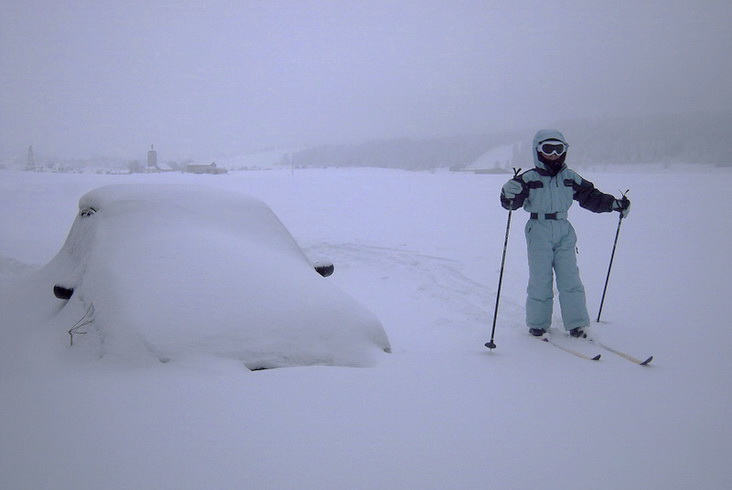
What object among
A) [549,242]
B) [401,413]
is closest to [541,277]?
[549,242]

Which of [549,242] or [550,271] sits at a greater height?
[549,242]

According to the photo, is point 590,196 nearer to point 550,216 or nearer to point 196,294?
point 550,216

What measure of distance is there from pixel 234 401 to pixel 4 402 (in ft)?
3.35

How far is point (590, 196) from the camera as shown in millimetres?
3961

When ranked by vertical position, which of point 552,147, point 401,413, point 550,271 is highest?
point 552,147

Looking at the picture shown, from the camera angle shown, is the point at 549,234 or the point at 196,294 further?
the point at 549,234

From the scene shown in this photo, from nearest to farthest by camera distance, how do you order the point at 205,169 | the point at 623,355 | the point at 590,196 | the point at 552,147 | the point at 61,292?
1. the point at 61,292
2. the point at 623,355
3. the point at 552,147
4. the point at 590,196
5. the point at 205,169

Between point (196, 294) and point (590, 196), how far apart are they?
11.2 feet

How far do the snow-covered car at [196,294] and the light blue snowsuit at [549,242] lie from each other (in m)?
1.66

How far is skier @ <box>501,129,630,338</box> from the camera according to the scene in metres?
3.79

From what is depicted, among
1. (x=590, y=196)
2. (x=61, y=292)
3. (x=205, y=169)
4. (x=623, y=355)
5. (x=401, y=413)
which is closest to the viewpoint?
(x=401, y=413)

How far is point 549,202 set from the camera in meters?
3.81

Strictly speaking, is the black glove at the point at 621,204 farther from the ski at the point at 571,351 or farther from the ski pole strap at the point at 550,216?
the ski at the point at 571,351

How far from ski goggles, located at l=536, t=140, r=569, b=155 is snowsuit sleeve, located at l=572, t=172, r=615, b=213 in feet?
0.99
